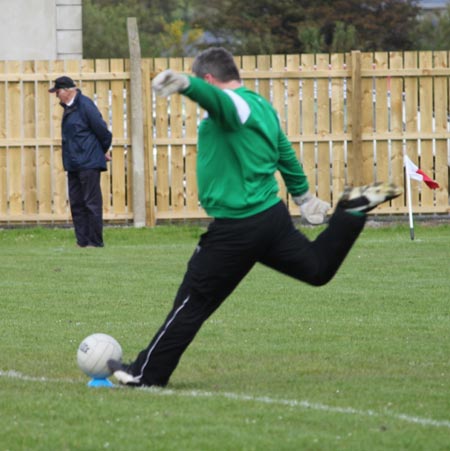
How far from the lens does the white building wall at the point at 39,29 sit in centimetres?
2303

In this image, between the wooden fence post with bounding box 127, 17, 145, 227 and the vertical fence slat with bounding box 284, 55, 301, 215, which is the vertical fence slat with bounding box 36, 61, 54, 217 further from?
the vertical fence slat with bounding box 284, 55, 301, 215

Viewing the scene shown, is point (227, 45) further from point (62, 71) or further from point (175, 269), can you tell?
point (175, 269)

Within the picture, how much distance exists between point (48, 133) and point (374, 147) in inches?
183

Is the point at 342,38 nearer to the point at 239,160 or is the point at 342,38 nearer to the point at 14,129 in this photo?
the point at 14,129

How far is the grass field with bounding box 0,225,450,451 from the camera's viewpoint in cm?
652

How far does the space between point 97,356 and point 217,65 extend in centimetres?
174

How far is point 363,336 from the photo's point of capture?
10.0 meters

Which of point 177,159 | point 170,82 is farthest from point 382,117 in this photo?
point 170,82

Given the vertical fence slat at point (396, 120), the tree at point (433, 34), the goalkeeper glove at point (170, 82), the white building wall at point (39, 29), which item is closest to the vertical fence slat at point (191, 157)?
the vertical fence slat at point (396, 120)

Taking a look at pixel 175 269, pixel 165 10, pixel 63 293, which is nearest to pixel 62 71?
pixel 175 269

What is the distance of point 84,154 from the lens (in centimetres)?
1756

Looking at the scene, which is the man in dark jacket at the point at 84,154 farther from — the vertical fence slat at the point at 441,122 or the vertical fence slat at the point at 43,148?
the vertical fence slat at the point at 441,122

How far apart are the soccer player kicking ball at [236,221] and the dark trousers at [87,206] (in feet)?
32.0

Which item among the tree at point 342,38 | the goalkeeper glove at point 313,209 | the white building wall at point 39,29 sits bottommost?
the goalkeeper glove at point 313,209
